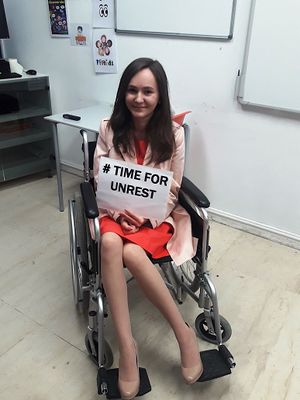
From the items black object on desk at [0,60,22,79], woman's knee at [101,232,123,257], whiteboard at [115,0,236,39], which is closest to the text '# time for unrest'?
woman's knee at [101,232,123,257]

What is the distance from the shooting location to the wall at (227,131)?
1939 mm

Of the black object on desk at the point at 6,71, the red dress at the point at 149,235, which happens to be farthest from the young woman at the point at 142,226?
A: the black object on desk at the point at 6,71

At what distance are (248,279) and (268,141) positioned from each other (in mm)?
785

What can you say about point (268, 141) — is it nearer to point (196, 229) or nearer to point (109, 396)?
point (196, 229)

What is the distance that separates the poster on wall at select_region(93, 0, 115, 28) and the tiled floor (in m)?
1.36

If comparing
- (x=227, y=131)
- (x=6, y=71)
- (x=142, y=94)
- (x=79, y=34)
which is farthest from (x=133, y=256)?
(x=6, y=71)

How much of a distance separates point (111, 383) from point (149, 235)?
1.70 ft

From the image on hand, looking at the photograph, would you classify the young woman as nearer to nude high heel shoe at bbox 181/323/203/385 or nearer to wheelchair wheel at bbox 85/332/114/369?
nude high heel shoe at bbox 181/323/203/385

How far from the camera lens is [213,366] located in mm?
1215

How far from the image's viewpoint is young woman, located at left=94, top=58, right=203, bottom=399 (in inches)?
46.3

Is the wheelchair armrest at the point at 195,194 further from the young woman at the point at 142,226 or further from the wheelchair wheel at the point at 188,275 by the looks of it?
the wheelchair wheel at the point at 188,275

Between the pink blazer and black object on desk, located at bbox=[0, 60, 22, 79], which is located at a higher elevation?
black object on desk, located at bbox=[0, 60, 22, 79]

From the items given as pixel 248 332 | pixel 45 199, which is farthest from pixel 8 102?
pixel 248 332

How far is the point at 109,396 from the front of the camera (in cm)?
112
